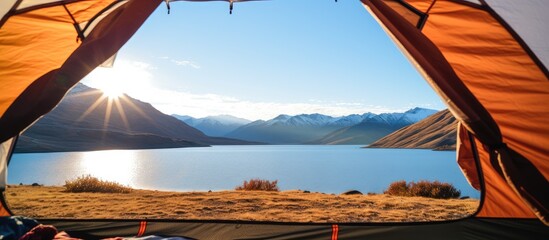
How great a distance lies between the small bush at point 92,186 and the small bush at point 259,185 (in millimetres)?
5357

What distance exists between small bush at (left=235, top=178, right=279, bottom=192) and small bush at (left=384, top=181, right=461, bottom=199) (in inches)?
212

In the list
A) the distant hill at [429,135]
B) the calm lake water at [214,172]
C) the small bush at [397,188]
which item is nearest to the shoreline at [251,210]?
the calm lake water at [214,172]

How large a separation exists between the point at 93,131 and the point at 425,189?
396ft

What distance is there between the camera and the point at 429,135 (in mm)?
125312

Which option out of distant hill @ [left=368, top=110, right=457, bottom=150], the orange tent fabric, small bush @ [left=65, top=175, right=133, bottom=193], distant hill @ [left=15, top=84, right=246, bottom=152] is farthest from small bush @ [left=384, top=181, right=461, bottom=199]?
distant hill @ [left=368, top=110, right=457, bottom=150]

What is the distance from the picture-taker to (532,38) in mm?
3799

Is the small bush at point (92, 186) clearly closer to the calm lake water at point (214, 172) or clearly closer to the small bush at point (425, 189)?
the calm lake water at point (214, 172)

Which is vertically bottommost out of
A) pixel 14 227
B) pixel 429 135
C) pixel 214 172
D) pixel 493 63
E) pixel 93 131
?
pixel 14 227

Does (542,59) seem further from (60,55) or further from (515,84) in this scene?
(60,55)

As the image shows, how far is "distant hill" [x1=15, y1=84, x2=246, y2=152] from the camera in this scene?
104500 mm

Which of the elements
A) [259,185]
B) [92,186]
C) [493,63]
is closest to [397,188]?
[259,185]

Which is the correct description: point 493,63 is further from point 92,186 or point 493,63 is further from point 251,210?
point 92,186

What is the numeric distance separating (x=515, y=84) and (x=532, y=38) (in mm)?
543

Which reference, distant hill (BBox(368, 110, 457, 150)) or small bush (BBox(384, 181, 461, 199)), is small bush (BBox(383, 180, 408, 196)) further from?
distant hill (BBox(368, 110, 457, 150))
